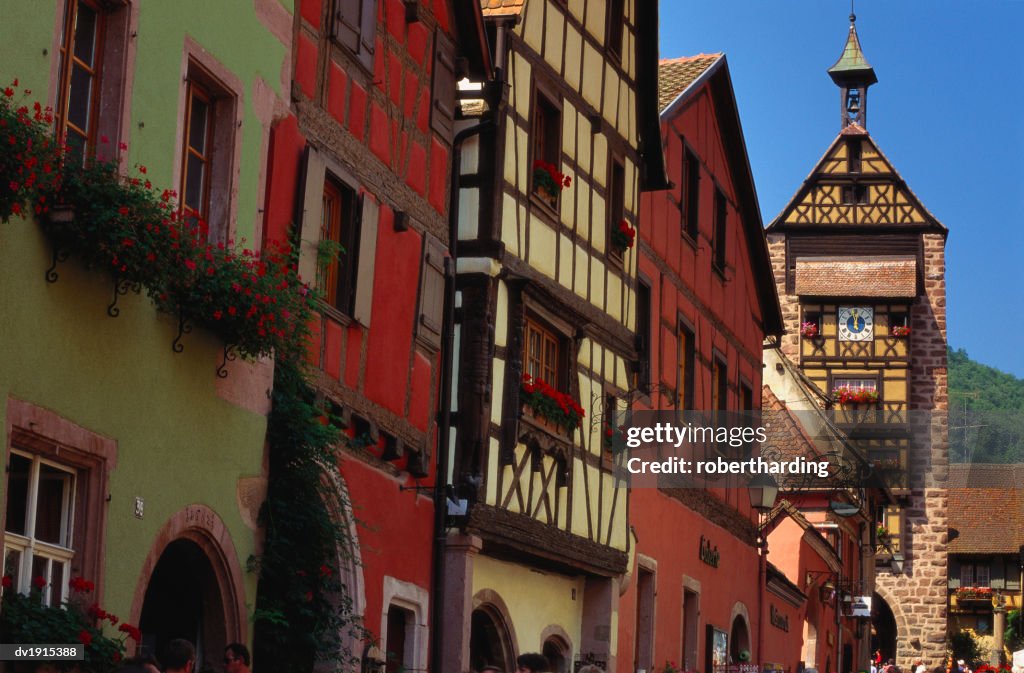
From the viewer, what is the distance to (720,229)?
25062 mm

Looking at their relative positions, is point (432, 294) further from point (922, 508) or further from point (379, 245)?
point (922, 508)

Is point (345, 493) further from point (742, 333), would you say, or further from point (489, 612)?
point (742, 333)

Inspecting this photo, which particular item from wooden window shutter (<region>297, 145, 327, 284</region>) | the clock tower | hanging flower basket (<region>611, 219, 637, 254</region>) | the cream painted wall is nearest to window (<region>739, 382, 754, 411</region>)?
hanging flower basket (<region>611, 219, 637, 254</region>)

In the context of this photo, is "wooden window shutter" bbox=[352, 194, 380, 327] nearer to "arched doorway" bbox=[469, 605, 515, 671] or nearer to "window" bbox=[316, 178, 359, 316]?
"window" bbox=[316, 178, 359, 316]

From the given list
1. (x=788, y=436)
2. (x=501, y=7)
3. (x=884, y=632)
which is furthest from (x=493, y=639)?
(x=884, y=632)

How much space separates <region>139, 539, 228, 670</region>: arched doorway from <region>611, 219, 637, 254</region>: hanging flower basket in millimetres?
8589

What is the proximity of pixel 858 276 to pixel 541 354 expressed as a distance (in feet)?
122

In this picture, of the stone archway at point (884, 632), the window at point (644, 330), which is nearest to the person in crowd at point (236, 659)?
the window at point (644, 330)

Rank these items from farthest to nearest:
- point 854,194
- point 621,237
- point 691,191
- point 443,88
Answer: point 854,194
point 691,191
point 621,237
point 443,88

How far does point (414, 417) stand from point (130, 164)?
5080mm

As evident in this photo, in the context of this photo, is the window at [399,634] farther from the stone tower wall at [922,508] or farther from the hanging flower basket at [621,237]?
the stone tower wall at [922,508]

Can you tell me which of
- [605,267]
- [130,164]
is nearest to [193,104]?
[130,164]

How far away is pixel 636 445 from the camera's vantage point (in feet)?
64.1

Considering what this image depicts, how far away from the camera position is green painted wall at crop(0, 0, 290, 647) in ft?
28.0
